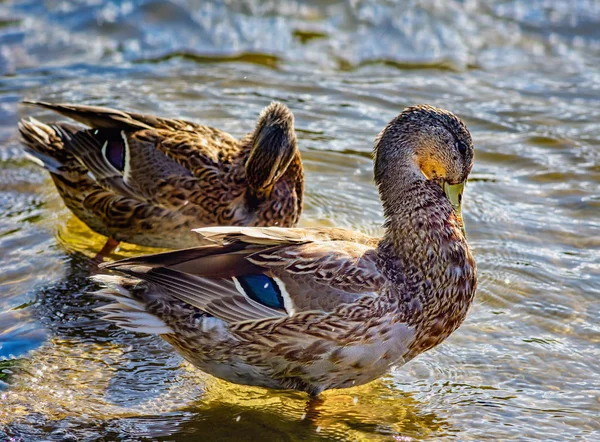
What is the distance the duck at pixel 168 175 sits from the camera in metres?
7.38

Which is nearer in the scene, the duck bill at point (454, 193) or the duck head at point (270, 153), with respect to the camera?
the duck bill at point (454, 193)

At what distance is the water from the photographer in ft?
18.8

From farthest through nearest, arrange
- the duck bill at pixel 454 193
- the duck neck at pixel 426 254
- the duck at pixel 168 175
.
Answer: the duck at pixel 168 175 < the duck bill at pixel 454 193 < the duck neck at pixel 426 254

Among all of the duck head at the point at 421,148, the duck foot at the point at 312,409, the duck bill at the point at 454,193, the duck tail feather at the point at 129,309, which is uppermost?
the duck head at the point at 421,148

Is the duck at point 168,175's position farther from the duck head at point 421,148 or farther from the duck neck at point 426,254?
the duck neck at point 426,254

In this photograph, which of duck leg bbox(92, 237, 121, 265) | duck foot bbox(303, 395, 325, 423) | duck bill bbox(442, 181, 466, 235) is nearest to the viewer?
duck foot bbox(303, 395, 325, 423)

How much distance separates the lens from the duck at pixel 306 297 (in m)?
5.43

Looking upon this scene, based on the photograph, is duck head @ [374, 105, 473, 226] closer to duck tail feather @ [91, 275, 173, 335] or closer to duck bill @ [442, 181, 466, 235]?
duck bill @ [442, 181, 466, 235]

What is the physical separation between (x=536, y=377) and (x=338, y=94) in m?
5.33

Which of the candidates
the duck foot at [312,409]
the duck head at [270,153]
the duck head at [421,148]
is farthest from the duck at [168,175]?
the duck foot at [312,409]

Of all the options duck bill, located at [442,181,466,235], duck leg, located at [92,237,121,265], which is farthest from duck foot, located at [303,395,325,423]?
duck leg, located at [92,237,121,265]

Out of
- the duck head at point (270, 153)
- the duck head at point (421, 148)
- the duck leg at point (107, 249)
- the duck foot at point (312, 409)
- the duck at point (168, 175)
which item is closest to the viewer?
the duck foot at point (312, 409)

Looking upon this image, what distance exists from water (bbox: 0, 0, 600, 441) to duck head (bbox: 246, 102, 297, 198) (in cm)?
103

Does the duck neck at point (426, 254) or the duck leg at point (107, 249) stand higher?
the duck neck at point (426, 254)
